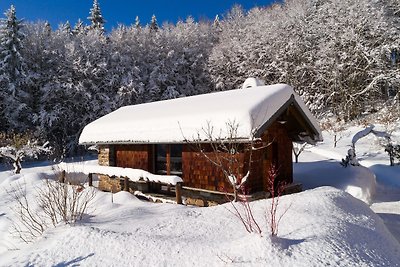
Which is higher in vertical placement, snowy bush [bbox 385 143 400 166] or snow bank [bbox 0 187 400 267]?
snowy bush [bbox 385 143 400 166]

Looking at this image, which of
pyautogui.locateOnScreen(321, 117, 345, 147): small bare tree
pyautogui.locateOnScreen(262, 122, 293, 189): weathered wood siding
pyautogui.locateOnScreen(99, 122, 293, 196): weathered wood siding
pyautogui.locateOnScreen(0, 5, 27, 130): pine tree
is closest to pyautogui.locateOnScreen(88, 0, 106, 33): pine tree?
pyautogui.locateOnScreen(0, 5, 27, 130): pine tree

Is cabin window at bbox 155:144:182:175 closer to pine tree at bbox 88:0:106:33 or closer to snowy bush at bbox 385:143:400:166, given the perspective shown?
snowy bush at bbox 385:143:400:166

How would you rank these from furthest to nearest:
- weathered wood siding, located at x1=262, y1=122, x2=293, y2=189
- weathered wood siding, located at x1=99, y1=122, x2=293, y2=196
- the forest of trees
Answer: the forest of trees, weathered wood siding, located at x1=262, y1=122, x2=293, y2=189, weathered wood siding, located at x1=99, y1=122, x2=293, y2=196

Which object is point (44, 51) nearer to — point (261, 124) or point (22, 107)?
point (22, 107)

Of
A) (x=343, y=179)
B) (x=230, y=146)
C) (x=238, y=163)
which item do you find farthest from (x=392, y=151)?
(x=238, y=163)

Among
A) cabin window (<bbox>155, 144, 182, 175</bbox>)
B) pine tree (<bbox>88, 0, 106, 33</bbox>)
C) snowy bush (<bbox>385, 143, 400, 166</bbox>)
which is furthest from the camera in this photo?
pine tree (<bbox>88, 0, 106, 33</bbox>)

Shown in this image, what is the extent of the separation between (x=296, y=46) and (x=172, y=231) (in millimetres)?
29127

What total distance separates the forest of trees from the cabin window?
49.2ft

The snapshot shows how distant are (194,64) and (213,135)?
28.6 metres

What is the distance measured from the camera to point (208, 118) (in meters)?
9.38

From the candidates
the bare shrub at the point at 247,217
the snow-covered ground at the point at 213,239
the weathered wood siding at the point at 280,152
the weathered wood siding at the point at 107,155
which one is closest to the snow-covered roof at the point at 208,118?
the weathered wood siding at the point at 107,155

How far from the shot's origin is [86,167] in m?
12.5

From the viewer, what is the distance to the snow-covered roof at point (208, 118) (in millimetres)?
8699

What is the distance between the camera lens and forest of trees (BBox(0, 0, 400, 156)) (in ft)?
88.1
